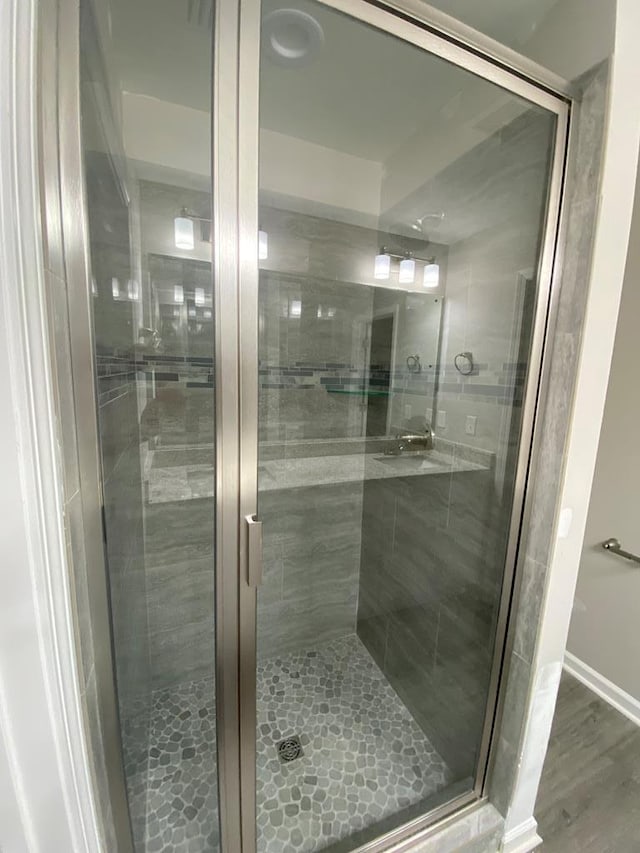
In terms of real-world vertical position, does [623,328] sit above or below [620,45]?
below

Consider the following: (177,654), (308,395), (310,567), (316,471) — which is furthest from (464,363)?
(177,654)

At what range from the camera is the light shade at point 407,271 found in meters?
1.82

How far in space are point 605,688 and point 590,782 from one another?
21.0 inches

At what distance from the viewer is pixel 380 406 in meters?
1.96

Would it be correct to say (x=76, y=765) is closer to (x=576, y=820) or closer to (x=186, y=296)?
(x=186, y=296)

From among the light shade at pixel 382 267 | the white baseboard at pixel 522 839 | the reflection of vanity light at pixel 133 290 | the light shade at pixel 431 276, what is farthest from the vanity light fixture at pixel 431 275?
the white baseboard at pixel 522 839

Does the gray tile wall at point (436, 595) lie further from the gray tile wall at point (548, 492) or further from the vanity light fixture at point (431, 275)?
the vanity light fixture at point (431, 275)

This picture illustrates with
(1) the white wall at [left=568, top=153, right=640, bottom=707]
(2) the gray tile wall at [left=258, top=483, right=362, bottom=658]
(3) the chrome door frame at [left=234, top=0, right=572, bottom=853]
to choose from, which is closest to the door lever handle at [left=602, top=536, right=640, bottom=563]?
(1) the white wall at [left=568, top=153, right=640, bottom=707]

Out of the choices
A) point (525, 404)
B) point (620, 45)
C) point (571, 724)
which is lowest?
point (571, 724)

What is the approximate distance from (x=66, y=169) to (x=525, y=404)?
1236mm

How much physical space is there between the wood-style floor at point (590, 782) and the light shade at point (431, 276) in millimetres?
2195

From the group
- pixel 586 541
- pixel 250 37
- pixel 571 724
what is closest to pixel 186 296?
pixel 250 37

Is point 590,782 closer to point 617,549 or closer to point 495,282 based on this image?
point 617,549

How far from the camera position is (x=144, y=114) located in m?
1.24
